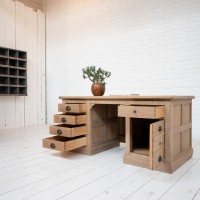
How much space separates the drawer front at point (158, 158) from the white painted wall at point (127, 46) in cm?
171

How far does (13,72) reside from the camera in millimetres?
4523

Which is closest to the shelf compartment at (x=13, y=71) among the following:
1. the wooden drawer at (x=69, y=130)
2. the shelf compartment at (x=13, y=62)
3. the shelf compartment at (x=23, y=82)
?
the shelf compartment at (x=13, y=62)

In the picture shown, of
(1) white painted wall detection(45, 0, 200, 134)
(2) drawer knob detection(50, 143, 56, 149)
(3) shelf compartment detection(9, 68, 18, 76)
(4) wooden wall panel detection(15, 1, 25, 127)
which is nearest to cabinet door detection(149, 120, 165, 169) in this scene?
(2) drawer knob detection(50, 143, 56, 149)

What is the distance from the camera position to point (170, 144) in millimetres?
1892

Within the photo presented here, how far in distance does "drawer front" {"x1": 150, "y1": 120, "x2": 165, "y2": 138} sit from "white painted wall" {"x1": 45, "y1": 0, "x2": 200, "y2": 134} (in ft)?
5.48

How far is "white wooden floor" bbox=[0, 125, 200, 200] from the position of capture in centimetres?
146

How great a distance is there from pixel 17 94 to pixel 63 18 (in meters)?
2.10

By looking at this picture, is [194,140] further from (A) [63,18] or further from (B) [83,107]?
(A) [63,18]

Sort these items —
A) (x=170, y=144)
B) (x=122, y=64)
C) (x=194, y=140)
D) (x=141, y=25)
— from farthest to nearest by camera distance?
(x=122, y=64)
(x=141, y=25)
(x=194, y=140)
(x=170, y=144)

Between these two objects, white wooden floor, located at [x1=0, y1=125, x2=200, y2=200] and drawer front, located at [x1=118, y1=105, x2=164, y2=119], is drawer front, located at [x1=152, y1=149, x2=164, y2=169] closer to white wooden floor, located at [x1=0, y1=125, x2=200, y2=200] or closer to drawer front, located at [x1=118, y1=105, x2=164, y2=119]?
white wooden floor, located at [x1=0, y1=125, x2=200, y2=200]

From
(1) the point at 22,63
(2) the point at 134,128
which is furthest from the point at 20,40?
(2) the point at 134,128

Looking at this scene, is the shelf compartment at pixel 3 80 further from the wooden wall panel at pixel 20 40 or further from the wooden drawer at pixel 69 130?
the wooden drawer at pixel 69 130

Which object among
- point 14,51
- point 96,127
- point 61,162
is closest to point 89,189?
point 61,162

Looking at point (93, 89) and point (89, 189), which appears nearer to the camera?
point (89, 189)
